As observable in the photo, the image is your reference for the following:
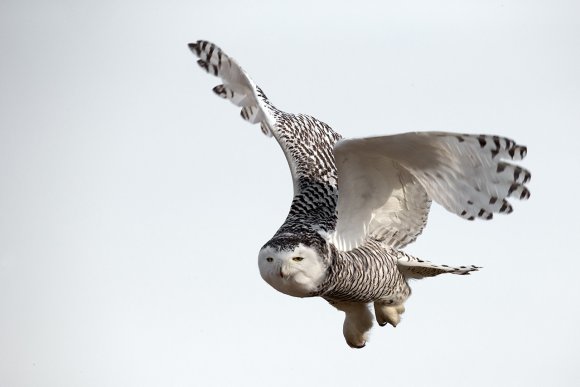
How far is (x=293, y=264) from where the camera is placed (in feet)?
25.1

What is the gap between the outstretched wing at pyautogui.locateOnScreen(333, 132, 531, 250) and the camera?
7.35 m

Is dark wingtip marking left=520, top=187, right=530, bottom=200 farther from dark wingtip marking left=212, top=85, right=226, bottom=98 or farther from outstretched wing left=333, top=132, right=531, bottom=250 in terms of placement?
dark wingtip marking left=212, top=85, right=226, bottom=98

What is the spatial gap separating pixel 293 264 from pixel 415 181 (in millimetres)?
1267

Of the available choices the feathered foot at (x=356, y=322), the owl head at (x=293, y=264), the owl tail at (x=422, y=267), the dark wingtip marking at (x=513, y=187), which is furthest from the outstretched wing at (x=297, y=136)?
the dark wingtip marking at (x=513, y=187)

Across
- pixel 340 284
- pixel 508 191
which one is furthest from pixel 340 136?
pixel 508 191

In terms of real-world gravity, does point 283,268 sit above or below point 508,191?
below

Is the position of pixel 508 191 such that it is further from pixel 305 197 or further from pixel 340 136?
pixel 340 136

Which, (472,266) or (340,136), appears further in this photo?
(340,136)

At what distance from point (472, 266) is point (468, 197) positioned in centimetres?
122

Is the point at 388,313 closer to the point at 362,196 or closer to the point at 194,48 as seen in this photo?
the point at 362,196

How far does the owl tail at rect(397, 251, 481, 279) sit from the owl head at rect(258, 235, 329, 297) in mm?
1118

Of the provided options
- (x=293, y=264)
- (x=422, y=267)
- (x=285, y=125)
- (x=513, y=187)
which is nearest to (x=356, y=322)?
(x=422, y=267)

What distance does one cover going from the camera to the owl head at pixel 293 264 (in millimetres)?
7625

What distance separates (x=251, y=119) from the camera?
973cm
